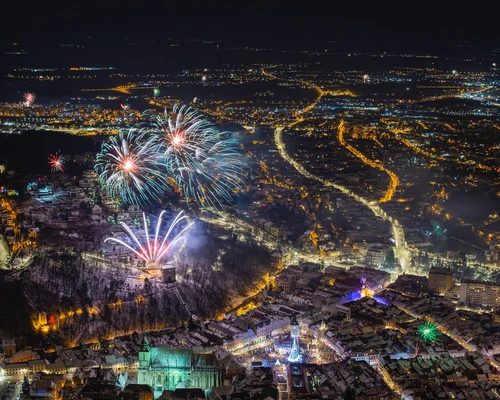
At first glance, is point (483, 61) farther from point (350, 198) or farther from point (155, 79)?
point (350, 198)

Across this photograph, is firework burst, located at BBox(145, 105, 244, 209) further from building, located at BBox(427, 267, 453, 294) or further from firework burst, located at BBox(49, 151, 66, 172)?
building, located at BBox(427, 267, 453, 294)

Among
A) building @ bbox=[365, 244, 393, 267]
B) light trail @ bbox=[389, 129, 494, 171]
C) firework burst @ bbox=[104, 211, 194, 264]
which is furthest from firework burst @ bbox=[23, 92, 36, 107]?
building @ bbox=[365, 244, 393, 267]

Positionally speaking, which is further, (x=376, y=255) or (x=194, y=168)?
(x=194, y=168)

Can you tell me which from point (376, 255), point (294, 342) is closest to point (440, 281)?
point (376, 255)

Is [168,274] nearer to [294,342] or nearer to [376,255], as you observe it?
[294,342]

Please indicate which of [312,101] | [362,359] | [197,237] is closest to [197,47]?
[312,101]
